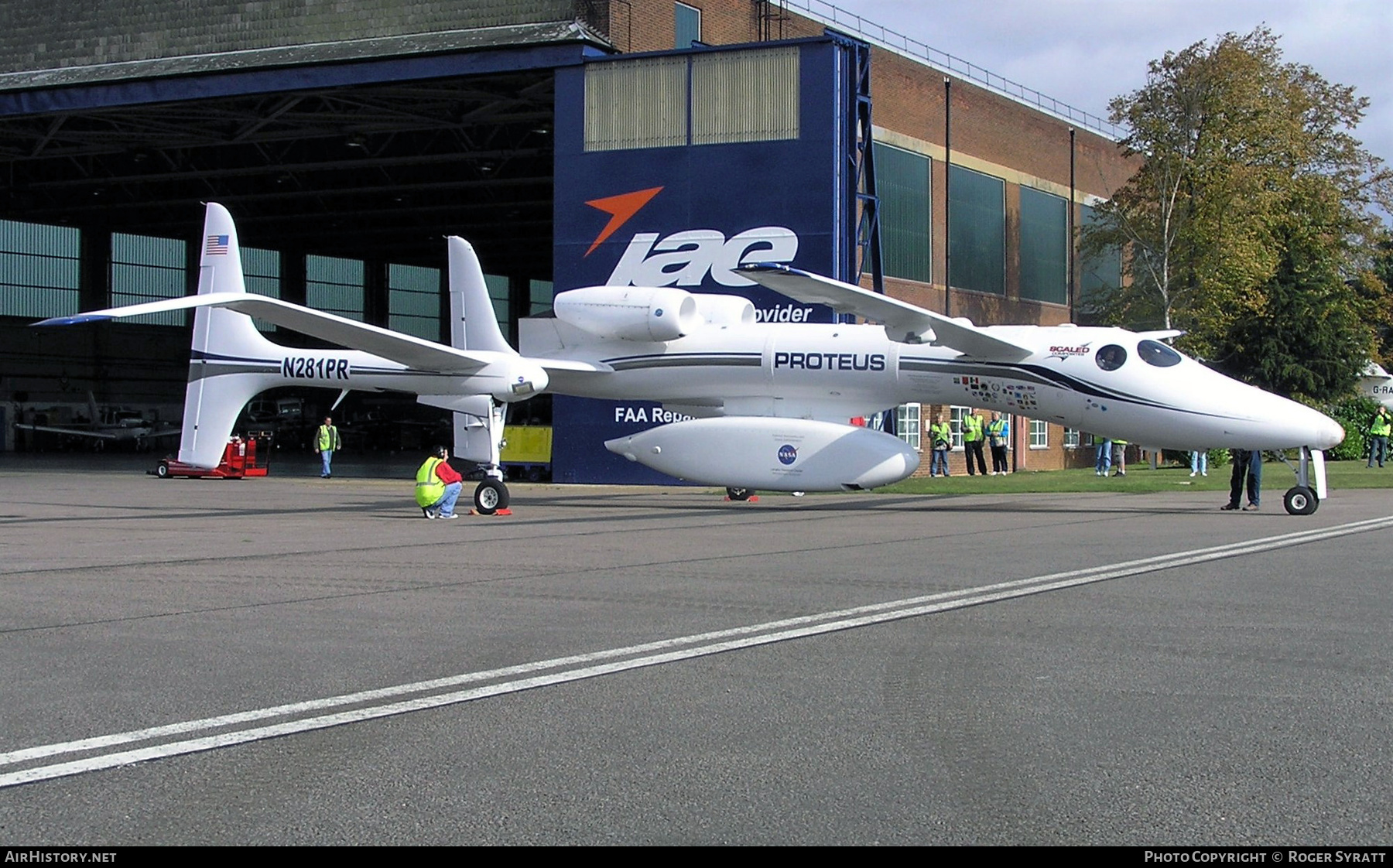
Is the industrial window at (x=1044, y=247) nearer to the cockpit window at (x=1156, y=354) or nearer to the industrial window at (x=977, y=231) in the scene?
the industrial window at (x=977, y=231)

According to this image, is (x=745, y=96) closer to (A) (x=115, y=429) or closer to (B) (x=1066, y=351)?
(B) (x=1066, y=351)

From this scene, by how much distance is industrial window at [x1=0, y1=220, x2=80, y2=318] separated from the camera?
57844mm

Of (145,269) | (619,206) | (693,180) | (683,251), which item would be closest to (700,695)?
(683,251)

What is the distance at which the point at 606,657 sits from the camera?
748cm

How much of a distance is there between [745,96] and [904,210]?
29.8 feet

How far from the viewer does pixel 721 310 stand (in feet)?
72.2

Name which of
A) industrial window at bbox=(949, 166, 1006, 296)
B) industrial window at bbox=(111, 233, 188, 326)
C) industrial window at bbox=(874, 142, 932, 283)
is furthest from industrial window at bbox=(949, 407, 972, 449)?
industrial window at bbox=(111, 233, 188, 326)

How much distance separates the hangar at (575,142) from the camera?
28953mm

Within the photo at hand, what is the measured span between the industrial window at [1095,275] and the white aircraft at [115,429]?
3537 cm

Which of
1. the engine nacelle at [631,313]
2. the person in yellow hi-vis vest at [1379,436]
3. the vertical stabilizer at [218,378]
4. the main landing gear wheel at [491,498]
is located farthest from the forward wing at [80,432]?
the person in yellow hi-vis vest at [1379,436]

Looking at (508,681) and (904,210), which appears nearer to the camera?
(508,681)

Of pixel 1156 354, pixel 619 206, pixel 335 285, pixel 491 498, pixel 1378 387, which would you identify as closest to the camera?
pixel 1156 354

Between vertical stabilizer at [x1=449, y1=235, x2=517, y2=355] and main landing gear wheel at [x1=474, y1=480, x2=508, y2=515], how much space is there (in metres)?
3.23
